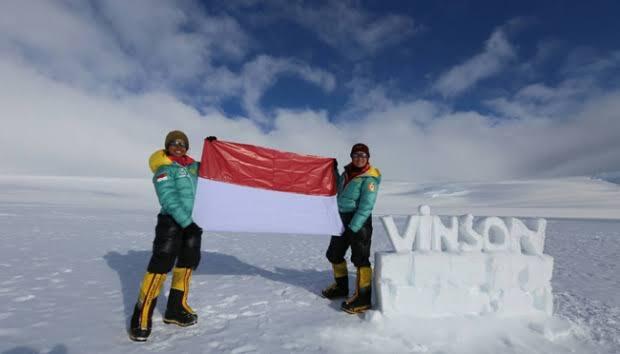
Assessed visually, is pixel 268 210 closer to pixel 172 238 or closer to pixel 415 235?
pixel 172 238

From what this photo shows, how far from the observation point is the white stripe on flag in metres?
4.20

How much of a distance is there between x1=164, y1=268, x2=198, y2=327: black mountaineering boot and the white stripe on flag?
709 mm

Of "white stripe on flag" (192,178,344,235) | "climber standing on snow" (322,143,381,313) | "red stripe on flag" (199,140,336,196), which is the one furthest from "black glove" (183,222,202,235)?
"climber standing on snow" (322,143,381,313)

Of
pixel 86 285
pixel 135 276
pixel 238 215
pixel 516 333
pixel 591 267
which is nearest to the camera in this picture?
pixel 516 333

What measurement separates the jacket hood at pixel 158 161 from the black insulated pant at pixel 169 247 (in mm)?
549

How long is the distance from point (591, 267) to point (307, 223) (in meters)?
7.00

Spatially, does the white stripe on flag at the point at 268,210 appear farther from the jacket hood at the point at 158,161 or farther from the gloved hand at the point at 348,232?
the jacket hood at the point at 158,161

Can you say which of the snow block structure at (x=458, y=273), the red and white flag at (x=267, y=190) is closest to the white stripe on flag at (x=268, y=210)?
the red and white flag at (x=267, y=190)

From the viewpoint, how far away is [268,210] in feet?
14.9

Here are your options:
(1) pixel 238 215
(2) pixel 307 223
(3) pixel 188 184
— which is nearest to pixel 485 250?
(2) pixel 307 223

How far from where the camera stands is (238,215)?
4.34 metres

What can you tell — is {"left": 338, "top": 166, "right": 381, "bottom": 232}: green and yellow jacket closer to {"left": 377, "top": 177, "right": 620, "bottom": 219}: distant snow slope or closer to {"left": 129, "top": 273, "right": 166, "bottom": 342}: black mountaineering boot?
{"left": 129, "top": 273, "right": 166, "bottom": 342}: black mountaineering boot

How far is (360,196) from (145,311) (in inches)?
111

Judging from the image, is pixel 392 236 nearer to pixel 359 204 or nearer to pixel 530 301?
pixel 359 204
